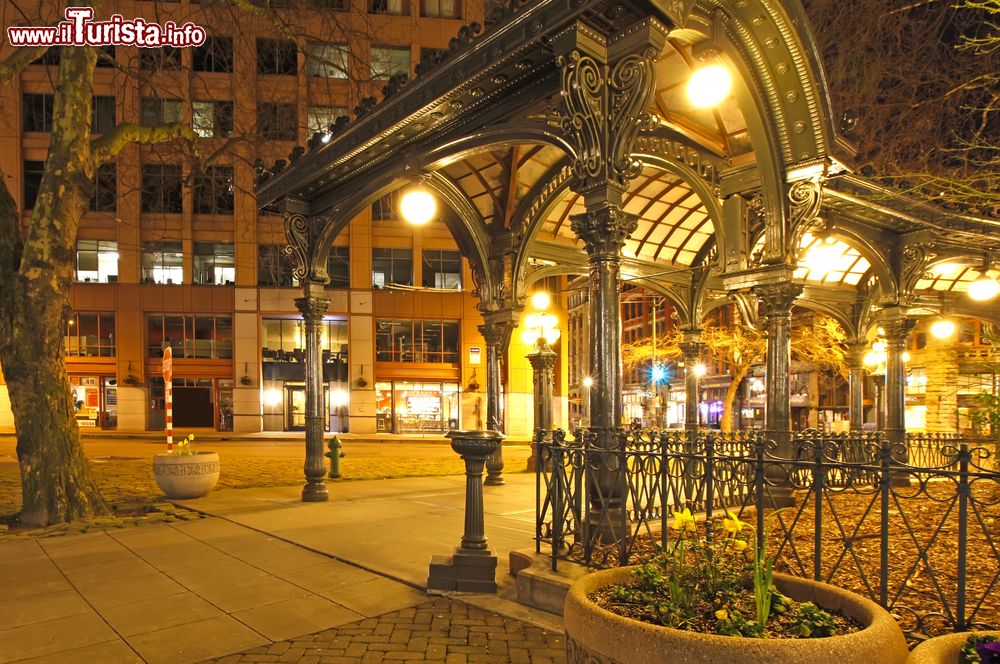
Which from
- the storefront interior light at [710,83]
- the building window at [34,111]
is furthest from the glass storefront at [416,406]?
the storefront interior light at [710,83]

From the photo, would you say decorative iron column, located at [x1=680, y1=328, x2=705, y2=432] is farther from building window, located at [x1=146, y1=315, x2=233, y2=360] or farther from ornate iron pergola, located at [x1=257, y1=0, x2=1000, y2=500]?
building window, located at [x1=146, y1=315, x2=233, y2=360]

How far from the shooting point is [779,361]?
9.85 meters

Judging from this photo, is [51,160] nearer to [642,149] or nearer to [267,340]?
[642,149]

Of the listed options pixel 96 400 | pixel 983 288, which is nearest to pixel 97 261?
pixel 96 400

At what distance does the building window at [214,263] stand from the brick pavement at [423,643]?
34.0 meters

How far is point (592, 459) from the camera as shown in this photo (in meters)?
6.12

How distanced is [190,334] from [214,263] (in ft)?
14.3

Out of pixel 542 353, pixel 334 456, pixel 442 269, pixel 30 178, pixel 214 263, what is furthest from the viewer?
pixel 442 269

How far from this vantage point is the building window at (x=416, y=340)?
36.7m

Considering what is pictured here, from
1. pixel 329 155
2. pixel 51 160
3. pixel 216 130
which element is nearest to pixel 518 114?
pixel 329 155

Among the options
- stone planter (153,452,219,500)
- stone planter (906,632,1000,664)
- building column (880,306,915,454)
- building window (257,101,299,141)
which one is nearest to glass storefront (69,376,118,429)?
building window (257,101,299,141)

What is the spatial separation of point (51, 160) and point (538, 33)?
27.2 feet

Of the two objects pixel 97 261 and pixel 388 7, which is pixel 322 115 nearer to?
pixel 388 7

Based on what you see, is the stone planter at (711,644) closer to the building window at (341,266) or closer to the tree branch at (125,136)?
the tree branch at (125,136)
